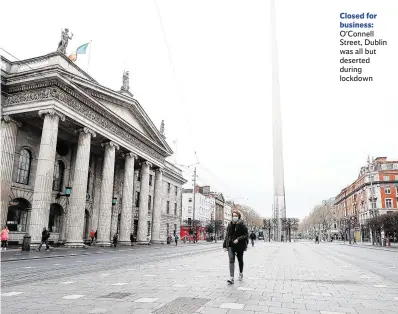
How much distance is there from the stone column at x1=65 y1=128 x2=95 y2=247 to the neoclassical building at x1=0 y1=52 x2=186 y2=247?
0.08 m

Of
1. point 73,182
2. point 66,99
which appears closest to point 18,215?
point 73,182

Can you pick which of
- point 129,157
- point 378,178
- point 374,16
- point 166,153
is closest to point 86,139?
point 129,157

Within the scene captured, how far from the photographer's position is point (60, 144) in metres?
32.6

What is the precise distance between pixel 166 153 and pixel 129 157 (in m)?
10.2

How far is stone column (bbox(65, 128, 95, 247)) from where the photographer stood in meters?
26.2

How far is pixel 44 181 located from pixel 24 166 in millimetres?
5917

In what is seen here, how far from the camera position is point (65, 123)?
27.9m

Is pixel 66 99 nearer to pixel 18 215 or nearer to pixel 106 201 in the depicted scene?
pixel 18 215

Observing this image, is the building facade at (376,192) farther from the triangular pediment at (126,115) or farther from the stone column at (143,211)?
the triangular pediment at (126,115)

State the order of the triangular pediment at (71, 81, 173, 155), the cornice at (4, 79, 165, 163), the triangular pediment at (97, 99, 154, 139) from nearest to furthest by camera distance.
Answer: the cornice at (4, 79, 165, 163), the triangular pediment at (71, 81, 173, 155), the triangular pediment at (97, 99, 154, 139)

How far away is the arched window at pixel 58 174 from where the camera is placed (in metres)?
31.2

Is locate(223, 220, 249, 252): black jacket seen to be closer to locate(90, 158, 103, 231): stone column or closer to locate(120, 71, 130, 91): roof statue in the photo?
locate(90, 158, 103, 231): stone column

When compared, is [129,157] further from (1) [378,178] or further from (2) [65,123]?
(1) [378,178]

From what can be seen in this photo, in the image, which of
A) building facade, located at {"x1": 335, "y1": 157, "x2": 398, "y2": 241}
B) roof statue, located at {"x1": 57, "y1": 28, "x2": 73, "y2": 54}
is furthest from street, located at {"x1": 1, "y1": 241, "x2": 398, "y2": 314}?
building facade, located at {"x1": 335, "y1": 157, "x2": 398, "y2": 241}
